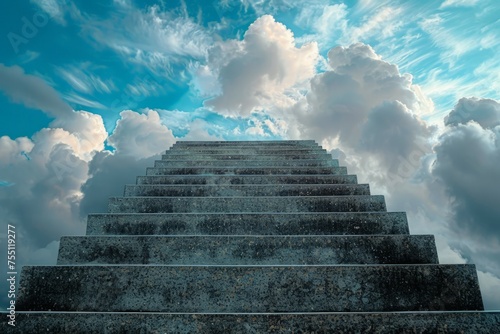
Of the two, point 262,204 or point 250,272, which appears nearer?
point 250,272

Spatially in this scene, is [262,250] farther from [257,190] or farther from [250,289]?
[257,190]

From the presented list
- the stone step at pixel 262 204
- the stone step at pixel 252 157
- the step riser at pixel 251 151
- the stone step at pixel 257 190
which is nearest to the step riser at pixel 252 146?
the step riser at pixel 251 151

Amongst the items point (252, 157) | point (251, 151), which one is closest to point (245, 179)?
point (252, 157)

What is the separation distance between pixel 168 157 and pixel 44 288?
15.2 feet

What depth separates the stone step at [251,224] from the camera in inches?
174

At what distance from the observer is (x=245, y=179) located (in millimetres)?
6035

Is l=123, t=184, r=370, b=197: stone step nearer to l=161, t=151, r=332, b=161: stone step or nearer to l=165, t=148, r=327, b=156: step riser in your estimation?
l=161, t=151, r=332, b=161: stone step

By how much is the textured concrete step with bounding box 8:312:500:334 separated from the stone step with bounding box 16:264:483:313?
350 mm

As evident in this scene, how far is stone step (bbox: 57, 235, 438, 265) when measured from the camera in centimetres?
387

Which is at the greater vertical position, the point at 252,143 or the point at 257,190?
the point at 252,143

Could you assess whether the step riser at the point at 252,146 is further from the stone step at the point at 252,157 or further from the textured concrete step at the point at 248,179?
the textured concrete step at the point at 248,179

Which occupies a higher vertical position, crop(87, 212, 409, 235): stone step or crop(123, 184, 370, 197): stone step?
crop(123, 184, 370, 197): stone step

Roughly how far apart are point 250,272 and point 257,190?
234 centimetres

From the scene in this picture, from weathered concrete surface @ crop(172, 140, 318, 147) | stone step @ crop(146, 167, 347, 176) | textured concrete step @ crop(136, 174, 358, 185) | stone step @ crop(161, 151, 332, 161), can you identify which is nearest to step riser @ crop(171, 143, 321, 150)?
weathered concrete surface @ crop(172, 140, 318, 147)
